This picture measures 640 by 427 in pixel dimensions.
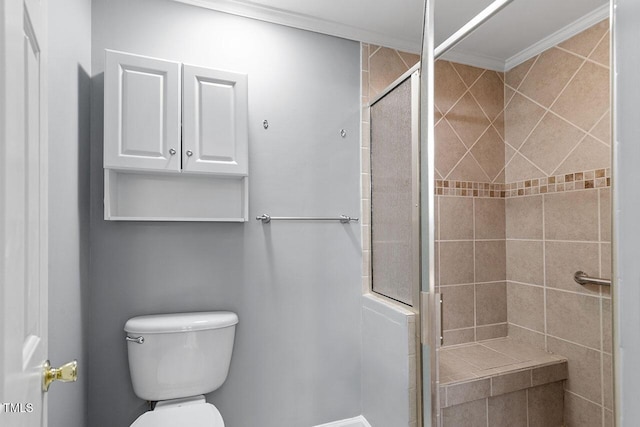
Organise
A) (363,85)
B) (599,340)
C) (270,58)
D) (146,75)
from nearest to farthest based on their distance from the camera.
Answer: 1. (599,340)
2. (146,75)
3. (270,58)
4. (363,85)

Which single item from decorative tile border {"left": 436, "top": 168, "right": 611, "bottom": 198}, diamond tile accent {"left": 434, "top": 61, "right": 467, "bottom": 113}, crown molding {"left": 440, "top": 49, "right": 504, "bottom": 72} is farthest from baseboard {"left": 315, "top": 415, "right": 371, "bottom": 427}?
crown molding {"left": 440, "top": 49, "right": 504, "bottom": 72}

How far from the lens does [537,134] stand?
1.72 metres

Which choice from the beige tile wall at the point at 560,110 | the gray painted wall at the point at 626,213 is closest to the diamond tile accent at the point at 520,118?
the beige tile wall at the point at 560,110

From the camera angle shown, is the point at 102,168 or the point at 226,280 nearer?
the point at 102,168

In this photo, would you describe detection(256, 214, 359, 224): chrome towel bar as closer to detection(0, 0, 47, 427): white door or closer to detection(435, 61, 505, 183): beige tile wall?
detection(435, 61, 505, 183): beige tile wall

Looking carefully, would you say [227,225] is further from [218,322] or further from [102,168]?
[102,168]

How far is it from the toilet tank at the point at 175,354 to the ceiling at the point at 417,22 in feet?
5.26

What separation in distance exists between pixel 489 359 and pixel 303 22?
2.16m

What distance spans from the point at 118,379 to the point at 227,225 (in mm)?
878

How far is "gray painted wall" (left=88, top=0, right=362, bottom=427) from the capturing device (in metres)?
1.56

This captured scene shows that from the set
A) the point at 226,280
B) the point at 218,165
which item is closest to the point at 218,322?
the point at 226,280

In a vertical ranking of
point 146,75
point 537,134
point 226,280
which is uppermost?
point 146,75

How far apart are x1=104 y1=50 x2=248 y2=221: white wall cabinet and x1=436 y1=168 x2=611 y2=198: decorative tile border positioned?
1.32 meters

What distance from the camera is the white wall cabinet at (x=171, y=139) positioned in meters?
1.44
